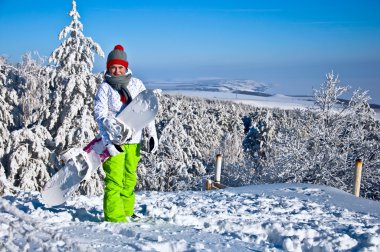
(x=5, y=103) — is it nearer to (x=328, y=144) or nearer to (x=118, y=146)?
(x=118, y=146)

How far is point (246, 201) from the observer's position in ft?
22.8

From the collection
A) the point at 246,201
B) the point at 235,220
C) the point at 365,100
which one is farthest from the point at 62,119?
the point at 365,100

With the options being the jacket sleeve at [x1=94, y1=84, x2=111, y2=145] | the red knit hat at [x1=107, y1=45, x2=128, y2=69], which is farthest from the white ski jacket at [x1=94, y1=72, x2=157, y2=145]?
the red knit hat at [x1=107, y1=45, x2=128, y2=69]

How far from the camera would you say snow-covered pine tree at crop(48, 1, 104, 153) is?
46.6 feet

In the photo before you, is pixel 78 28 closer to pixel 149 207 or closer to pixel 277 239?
pixel 149 207

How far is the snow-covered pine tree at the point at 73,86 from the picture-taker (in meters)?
14.2

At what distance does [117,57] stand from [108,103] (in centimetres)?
63

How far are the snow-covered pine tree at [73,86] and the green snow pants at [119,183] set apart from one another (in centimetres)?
915

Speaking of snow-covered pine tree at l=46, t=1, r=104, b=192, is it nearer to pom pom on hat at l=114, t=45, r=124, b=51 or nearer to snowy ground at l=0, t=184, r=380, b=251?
snowy ground at l=0, t=184, r=380, b=251

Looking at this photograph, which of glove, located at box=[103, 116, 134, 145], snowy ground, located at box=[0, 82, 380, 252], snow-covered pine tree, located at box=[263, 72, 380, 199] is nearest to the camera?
snowy ground, located at box=[0, 82, 380, 252]

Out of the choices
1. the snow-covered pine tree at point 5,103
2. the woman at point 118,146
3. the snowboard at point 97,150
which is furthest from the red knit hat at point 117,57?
the snow-covered pine tree at point 5,103

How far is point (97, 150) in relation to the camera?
16.9 feet

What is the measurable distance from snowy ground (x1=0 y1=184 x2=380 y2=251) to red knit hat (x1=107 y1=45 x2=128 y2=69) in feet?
6.84

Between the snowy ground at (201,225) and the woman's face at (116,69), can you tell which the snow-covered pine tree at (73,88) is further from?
the woman's face at (116,69)
